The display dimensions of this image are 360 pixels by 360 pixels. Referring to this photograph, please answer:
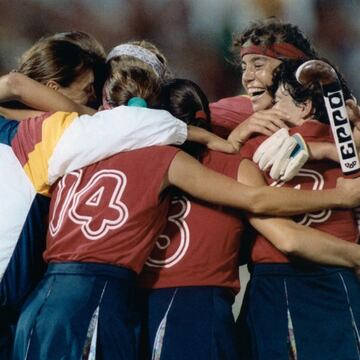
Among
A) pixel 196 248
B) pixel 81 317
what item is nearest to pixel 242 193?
pixel 196 248

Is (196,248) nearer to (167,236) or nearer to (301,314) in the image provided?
(167,236)

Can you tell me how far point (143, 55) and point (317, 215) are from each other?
1.92 ft

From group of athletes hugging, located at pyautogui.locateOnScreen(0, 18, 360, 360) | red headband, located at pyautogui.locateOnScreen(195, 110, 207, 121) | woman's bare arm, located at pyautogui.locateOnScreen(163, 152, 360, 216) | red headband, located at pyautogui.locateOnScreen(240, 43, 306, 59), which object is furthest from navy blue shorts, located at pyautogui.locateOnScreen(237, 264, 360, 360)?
red headband, located at pyautogui.locateOnScreen(240, 43, 306, 59)

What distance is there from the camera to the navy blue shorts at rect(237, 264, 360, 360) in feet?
4.91

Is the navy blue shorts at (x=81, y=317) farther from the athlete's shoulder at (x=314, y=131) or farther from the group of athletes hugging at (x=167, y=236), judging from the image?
the athlete's shoulder at (x=314, y=131)

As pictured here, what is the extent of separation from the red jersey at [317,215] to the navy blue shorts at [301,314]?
0.03 m

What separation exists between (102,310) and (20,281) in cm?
23

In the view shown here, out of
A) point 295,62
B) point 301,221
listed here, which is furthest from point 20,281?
point 295,62

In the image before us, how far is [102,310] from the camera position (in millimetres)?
1429

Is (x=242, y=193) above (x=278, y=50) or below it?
below

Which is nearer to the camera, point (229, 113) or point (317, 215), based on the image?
point (317, 215)

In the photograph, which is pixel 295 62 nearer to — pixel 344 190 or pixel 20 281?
pixel 344 190

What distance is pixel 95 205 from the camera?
1492 mm

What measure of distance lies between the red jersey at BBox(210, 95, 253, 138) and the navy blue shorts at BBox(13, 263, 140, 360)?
696 mm
